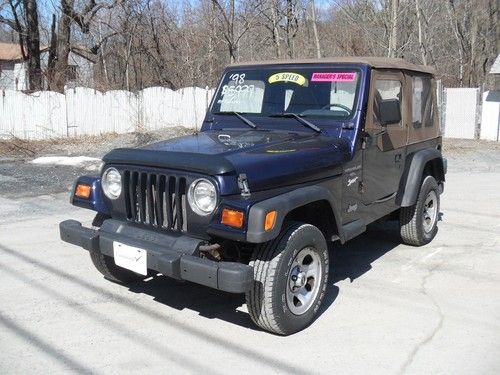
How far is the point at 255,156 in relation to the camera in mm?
3873

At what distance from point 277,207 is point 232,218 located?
303 mm

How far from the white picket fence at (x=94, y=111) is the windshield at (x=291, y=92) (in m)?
12.6

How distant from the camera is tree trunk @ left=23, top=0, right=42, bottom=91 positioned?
64.6 feet

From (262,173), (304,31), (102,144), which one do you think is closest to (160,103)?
(102,144)

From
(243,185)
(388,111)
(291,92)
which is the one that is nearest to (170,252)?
(243,185)

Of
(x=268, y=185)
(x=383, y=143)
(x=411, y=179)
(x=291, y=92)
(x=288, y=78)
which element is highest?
(x=288, y=78)

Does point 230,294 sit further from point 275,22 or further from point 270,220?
point 275,22

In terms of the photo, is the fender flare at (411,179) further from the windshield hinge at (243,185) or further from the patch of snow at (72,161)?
the patch of snow at (72,161)

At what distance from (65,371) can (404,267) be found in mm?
3498

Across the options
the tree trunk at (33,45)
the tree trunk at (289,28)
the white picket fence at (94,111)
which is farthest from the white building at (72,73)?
the tree trunk at (289,28)

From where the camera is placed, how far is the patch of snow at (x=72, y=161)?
41.4 ft

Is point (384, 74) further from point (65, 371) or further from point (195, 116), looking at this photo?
point (195, 116)

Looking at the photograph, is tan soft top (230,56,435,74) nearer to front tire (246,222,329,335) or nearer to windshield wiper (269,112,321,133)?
windshield wiper (269,112,321,133)

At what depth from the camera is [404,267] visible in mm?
5641
